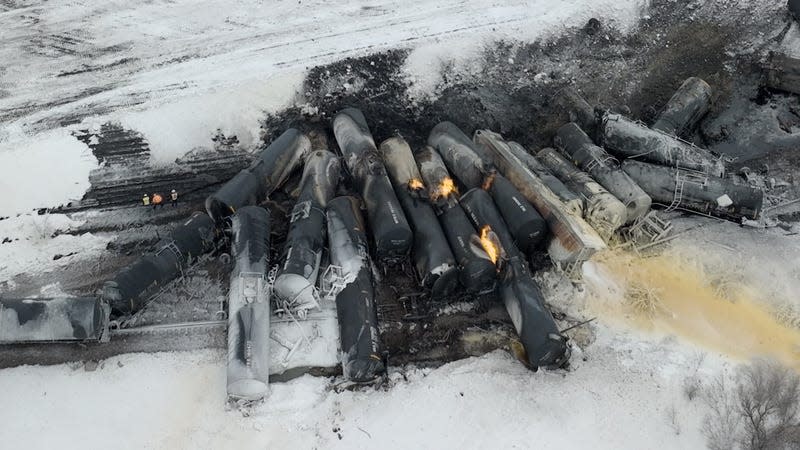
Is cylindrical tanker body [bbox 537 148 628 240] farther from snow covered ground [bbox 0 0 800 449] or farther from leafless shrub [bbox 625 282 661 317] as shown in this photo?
leafless shrub [bbox 625 282 661 317]

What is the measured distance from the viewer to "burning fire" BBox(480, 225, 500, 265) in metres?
15.9

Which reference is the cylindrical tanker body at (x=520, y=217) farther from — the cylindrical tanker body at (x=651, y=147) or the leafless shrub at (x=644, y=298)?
the cylindrical tanker body at (x=651, y=147)

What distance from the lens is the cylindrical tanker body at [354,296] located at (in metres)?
14.3

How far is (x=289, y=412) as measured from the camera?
1410 cm

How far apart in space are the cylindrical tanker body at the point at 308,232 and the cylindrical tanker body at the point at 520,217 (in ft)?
16.2

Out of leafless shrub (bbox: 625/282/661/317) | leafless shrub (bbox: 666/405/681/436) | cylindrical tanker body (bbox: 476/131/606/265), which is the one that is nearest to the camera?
leafless shrub (bbox: 666/405/681/436)

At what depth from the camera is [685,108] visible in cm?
2034

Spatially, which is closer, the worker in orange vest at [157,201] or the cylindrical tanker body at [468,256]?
the cylindrical tanker body at [468,256]

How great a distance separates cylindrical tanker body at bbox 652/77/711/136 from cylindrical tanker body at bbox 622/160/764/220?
230 centimetres

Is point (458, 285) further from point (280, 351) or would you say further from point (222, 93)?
point (222, 93)

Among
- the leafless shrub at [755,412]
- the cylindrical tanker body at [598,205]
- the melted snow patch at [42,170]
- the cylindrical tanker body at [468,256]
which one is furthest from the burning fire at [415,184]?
Result: the melted snow patch at [42,170]

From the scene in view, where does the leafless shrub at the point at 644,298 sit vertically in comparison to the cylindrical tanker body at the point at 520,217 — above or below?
below

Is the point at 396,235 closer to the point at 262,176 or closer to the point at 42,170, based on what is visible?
the point at 262,176

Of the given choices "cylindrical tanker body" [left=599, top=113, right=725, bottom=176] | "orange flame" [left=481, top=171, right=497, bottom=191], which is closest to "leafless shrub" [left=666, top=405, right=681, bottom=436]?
"orange flame" [left=481, top=171, right=497, bottom=191]
